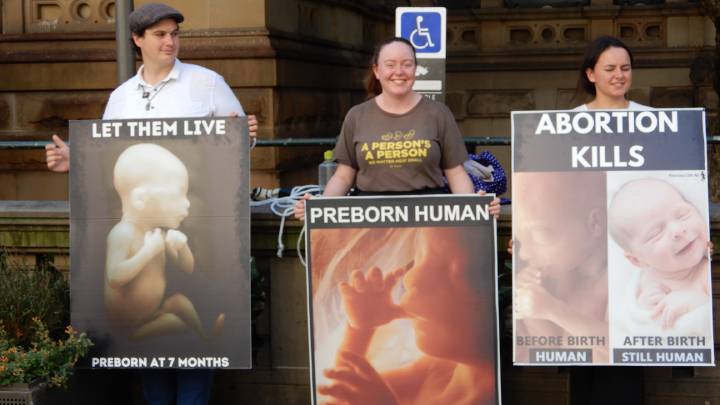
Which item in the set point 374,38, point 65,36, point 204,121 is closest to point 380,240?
point 204,121

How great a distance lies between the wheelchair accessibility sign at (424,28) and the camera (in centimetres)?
913

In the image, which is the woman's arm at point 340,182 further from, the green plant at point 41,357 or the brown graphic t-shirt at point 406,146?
the green plant at point 41,357

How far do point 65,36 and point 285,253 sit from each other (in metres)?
6.93

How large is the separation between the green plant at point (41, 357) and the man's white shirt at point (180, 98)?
1.07 meters

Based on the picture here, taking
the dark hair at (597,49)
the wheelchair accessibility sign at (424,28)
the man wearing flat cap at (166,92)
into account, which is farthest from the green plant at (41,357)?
the wheelchair accessibility sign at (424,28)

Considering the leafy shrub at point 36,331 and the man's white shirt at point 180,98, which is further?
the man's white shirt at point 180,98

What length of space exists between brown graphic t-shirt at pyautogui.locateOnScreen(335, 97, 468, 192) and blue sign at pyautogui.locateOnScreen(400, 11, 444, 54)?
122 inches

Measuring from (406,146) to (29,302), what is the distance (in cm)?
198

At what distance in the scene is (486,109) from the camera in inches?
741

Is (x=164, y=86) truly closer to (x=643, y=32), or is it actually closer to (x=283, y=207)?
(x=283, y=207)

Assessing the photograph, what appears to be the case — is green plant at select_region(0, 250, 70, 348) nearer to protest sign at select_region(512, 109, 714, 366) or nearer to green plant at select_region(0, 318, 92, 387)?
green plant at select_region(0, 318, 92, 387)

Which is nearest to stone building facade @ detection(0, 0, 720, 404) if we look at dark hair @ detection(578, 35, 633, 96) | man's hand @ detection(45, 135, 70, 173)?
man's hand @ detection(45, 135, 70, 173)

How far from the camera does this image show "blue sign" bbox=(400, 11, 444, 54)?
9.15 m

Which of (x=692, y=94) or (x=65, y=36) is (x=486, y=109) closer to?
(x=692, y=94)
